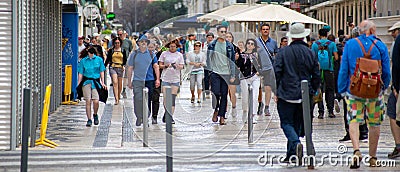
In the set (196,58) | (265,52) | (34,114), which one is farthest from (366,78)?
(196,58)

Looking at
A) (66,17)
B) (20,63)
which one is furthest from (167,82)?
(66,17)

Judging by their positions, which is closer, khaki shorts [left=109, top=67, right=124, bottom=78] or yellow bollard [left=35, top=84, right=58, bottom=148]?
yellow bollard [left=35, top=84, right=58, bottom=148]

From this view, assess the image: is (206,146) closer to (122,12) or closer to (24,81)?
(24,81)

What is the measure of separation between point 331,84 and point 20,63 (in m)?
7.53

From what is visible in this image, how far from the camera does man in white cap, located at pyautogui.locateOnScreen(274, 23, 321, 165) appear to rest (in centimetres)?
1166

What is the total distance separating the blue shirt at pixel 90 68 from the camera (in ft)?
56.3

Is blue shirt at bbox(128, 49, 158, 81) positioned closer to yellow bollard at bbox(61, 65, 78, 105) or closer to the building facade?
yellow bollard at bbox(61, 65, 78, 105)

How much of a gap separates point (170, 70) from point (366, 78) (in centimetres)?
686

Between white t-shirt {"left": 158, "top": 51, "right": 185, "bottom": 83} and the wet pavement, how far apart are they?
0.82 m

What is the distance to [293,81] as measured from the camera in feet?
38.4

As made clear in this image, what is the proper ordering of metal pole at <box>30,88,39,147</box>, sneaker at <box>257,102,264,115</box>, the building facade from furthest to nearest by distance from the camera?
the building facade → sneaker at <box>257,102,264,115</box> → metal pole at <box>30,88,39,147</box>

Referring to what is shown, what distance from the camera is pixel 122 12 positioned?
129 metres

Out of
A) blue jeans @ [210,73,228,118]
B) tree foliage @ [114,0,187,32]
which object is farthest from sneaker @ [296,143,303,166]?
tree foliage @ [114,0,187,32]

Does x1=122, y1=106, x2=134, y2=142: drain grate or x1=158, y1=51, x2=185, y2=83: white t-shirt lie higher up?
x1=158, y1=51, x2=185, y2=83: white t-shirt
